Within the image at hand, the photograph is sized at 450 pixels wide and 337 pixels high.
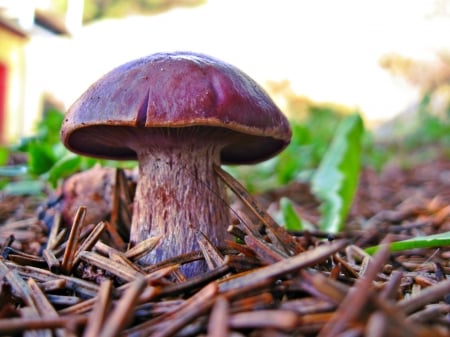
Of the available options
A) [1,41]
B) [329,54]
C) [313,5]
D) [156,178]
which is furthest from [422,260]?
[313,5]

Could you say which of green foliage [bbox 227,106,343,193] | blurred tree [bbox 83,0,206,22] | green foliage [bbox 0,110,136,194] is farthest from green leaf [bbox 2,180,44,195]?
blurred tree [bbox 83,0,206,22]

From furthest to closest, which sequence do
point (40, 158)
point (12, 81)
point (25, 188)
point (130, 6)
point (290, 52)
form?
1. point (130, 6)
2. point (290, 52)
3. point (12, 81)
4. point (25, 188)
5. point (40, 158)

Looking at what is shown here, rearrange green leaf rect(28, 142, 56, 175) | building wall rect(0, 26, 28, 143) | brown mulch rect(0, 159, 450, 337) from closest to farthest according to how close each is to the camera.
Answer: brown mulch rect(0, 159, 450, 337) < green leaf rect(28, 142, 56, 175) < building wall rect(0, 26, 28, 143)

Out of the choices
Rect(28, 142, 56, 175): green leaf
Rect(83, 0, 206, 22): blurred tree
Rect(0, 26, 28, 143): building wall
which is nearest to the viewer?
Rect(28, 142, 56, 175): green leaf

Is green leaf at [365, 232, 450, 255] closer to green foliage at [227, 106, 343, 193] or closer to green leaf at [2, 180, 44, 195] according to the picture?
green foliage at [227, 106, 343, 193]

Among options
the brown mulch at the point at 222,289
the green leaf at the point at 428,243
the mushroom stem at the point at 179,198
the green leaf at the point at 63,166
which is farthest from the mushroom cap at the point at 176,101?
the green leaf at the point at 63,166

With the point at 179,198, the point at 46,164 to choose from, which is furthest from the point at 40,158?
the point at 179,198

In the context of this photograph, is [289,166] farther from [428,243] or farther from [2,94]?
[2,94]
